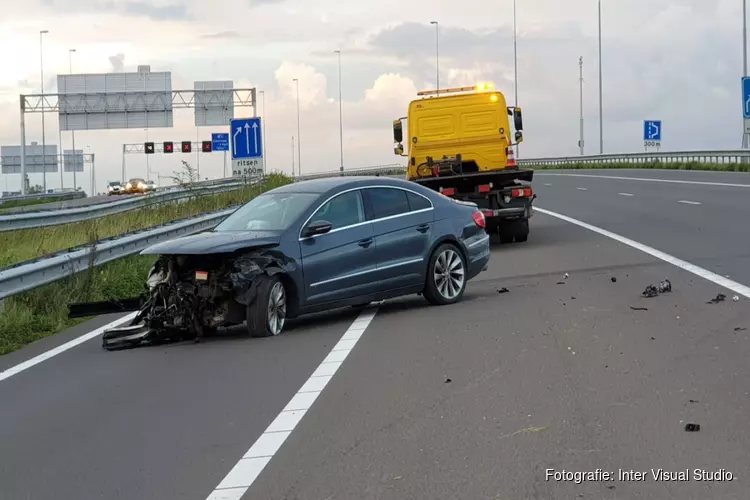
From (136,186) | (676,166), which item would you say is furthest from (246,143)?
(136,186)

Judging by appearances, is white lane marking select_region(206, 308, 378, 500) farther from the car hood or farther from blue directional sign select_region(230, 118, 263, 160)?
blue directional sign select_region(230, 118, 263, 160)

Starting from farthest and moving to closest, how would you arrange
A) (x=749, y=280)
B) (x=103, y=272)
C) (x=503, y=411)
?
(x=103, y=272), (x=749, y=280), (x=503, y=411)

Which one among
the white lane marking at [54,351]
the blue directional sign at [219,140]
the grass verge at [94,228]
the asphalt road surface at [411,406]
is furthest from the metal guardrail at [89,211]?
the blue directional sign at [219,140]

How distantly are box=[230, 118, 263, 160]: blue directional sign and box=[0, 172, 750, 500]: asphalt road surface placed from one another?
21198 millimetres

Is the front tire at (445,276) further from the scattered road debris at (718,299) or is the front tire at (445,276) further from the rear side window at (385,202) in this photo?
the scattered road debris at (718,299)

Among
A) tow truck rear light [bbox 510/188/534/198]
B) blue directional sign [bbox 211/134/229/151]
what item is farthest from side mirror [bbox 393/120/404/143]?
blue directional sign [bbox 211/134/229/151]

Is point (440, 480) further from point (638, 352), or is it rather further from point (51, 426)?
point (638, 352)

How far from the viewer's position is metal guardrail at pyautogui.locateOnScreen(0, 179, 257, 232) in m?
20.4

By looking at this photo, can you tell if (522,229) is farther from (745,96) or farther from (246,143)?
(745,96)

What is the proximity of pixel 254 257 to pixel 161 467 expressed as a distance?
17.6ft

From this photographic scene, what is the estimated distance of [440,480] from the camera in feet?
20.9

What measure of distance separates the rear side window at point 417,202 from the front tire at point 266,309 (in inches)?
96.8

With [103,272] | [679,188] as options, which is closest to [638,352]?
[103,272]

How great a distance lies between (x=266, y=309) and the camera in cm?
1220
